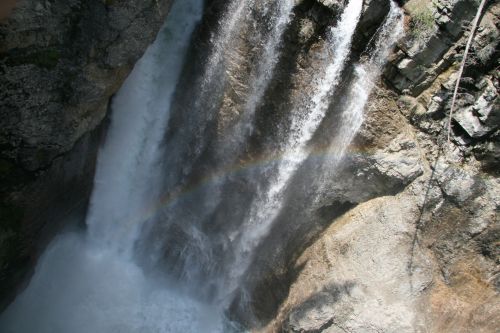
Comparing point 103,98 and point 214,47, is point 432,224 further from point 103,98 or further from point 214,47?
point 103,98

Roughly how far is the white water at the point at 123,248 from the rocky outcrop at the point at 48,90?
1702 millimetres

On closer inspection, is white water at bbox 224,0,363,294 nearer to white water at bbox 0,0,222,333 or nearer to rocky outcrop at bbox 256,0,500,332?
rocky outcrop at bbox 256,0,500,332

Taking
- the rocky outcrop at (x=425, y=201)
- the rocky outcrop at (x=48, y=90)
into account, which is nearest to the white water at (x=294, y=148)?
the rocky outcrop at (x=425, y=201)

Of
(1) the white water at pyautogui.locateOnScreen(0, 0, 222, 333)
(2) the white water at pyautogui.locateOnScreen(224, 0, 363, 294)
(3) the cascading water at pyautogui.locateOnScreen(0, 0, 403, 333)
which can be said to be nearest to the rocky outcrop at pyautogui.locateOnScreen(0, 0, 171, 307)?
(1) the white water at pyautogui.locateOnScreen(0, 0, 222, 333)

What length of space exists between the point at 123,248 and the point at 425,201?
9181 mm

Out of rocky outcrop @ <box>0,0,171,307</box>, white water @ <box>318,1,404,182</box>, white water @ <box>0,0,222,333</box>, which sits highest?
white water @ <box>318,1,404,182</box>

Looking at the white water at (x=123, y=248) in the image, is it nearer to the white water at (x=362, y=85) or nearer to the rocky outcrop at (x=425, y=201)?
the rocky outcrop at (x=425, y=201)

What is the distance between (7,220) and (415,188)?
32.2 ft

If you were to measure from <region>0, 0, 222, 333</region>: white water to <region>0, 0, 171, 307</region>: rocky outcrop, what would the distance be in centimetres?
170

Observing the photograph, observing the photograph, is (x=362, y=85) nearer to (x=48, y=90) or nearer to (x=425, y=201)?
(x=425, y=201)

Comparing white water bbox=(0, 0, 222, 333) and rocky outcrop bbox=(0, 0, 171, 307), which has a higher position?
rocky outcrop bbox=(0, 0, 171, 307)

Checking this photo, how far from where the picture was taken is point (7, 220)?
9328mm

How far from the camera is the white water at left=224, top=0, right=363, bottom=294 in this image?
11547 millimetres

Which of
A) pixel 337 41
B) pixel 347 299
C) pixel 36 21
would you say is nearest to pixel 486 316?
pixel 347 299
